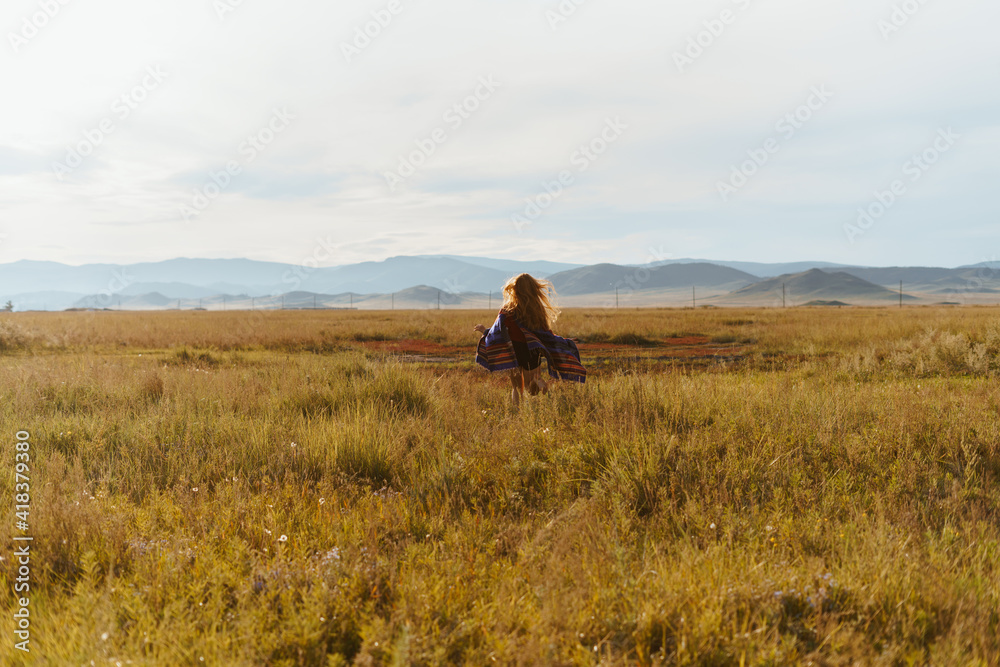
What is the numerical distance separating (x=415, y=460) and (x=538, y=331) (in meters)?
2.80

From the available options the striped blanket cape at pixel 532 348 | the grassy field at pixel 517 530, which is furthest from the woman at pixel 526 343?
the grassy field at pixel 517 530

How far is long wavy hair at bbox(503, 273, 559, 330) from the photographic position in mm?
7316

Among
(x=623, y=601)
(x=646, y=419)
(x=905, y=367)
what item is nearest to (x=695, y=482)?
(x=646, y=419)

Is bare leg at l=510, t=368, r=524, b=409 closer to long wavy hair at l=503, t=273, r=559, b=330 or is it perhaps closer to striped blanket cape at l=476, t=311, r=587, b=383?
striped blanket cape at l=476, t=311, r=587, b=383

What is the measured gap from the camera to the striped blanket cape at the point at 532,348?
723 cm

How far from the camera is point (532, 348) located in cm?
721

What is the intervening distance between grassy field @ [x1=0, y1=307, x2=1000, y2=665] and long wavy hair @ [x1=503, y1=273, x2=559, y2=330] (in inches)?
41.2

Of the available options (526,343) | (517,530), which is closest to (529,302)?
(526,343)

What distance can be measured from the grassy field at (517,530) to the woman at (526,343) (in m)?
0.47

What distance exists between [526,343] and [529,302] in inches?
21.3

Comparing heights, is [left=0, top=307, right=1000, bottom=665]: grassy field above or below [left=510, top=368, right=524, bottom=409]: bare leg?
below

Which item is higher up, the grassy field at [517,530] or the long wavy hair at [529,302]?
the long wavy hair at [529,302]

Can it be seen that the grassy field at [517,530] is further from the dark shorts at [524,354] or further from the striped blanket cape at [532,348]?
the dark shorts at [524,354]

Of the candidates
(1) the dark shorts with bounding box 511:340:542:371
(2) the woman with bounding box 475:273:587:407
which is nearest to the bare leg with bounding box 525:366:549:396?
(2) the woman with bounding box 475:273:587:407
